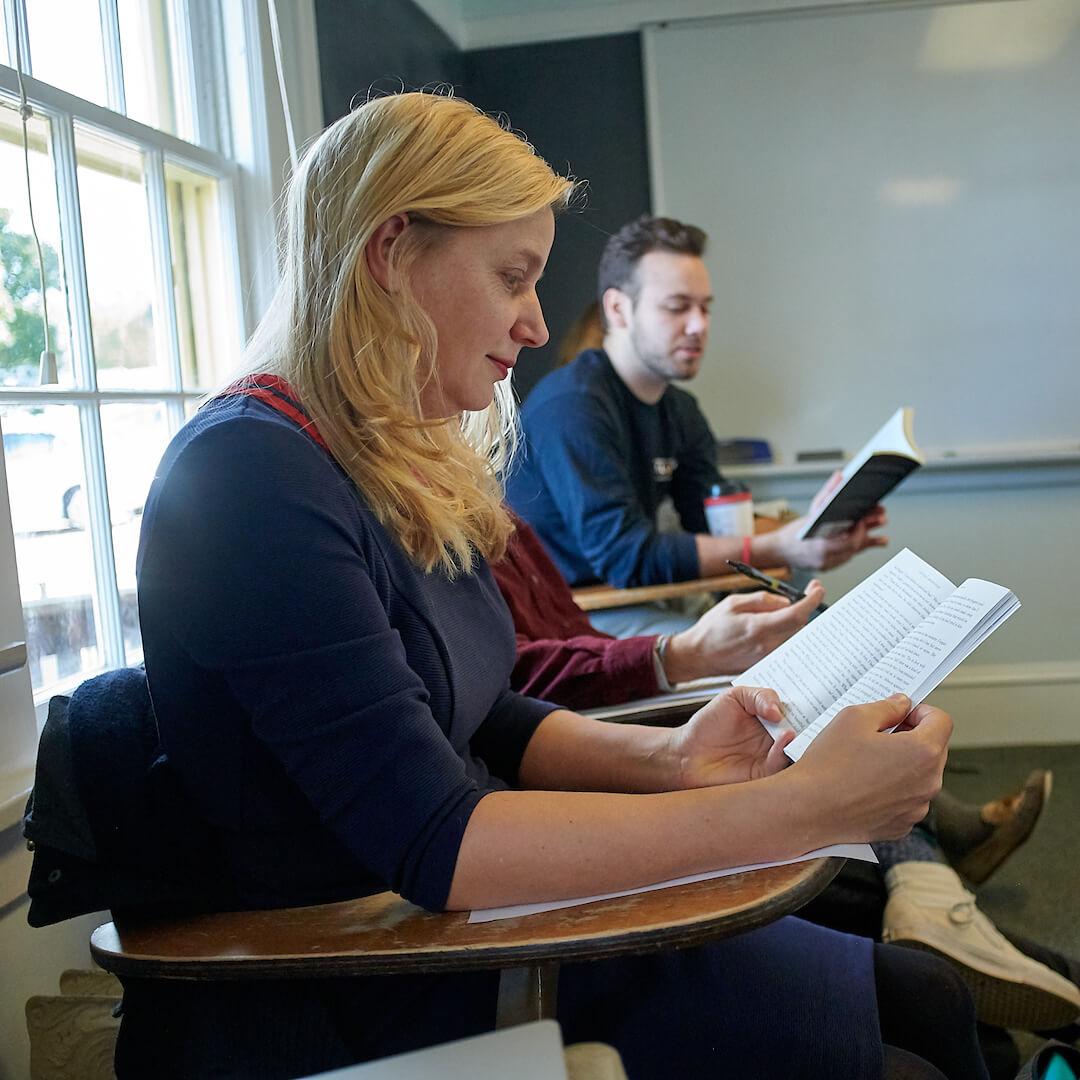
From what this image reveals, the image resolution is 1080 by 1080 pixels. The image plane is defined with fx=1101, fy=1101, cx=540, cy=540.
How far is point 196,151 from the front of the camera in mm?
1750

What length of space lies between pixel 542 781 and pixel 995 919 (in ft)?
4.85

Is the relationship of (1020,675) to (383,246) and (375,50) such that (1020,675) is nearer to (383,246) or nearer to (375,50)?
(375,50)

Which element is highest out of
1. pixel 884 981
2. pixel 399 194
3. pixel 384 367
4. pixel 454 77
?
pixel 454 77

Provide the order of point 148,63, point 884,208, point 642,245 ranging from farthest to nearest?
point 884,208, point 642,245, point 148,63

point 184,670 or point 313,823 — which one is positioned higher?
point 184,670

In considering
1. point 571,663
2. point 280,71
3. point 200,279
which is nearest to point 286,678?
point 571,663

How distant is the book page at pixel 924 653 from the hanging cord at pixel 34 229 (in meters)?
0.96

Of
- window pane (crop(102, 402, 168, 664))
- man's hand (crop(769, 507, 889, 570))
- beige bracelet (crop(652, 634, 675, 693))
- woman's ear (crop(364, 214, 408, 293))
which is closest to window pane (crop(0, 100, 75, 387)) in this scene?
window pane (crop(102, 402, 168, 664))

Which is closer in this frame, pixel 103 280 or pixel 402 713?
pixel 402 713

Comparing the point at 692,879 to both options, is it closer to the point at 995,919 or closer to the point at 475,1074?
the point at 475,1074

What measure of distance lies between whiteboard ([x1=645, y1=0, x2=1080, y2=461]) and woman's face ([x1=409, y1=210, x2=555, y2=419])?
7.79 feet

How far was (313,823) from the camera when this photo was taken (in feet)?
2.83

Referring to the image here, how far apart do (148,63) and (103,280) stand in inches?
16.1

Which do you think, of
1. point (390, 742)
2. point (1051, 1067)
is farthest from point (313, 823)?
point (1051, 1067)
